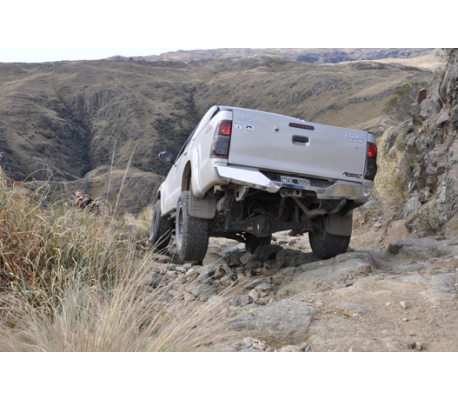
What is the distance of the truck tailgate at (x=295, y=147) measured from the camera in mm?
4734

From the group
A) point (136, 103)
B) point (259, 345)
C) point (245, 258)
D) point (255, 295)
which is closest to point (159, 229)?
point (245, 258)

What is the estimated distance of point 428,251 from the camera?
5.59m

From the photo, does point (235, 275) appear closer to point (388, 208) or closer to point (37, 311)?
point (37, 311)

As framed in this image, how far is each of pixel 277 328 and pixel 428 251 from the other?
310cm

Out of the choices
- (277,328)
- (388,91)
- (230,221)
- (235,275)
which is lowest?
(235,275)

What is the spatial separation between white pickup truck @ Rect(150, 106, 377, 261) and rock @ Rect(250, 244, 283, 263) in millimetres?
1074

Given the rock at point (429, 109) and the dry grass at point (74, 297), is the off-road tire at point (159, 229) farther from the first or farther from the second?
the rock at point (429, 109)

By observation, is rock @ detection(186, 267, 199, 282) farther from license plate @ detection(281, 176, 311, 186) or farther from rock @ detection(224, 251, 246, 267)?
license plate @ detection(281, 176, 311, 186)

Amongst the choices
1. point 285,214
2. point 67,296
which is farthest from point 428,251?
point 67,296

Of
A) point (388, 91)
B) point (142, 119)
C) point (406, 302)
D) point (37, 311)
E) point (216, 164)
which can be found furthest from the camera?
point (142, 119)

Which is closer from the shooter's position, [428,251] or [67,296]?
[67,296]

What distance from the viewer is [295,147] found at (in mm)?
4902

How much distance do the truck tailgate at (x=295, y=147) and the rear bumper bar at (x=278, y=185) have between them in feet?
0.36

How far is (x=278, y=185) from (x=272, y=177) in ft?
0.77
